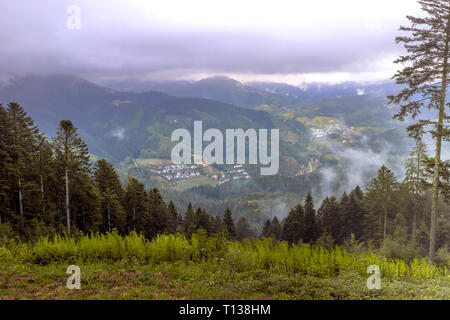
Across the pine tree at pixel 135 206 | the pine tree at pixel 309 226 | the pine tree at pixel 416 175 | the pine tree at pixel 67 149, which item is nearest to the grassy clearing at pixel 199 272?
the pine tree at pixel 67 149

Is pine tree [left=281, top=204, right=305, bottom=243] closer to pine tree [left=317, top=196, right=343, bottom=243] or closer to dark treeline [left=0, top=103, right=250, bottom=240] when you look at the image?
pine tree [left=317, top=196, right=343, bottom=243]

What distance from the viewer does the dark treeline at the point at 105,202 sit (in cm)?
2506

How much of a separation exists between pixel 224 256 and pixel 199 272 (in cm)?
134

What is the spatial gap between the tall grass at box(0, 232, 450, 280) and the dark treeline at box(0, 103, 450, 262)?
632 centimetres

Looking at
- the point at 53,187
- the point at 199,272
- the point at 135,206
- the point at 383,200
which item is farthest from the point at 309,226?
the point at 199,272

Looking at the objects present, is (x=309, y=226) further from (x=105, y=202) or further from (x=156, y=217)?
(x=105, y=202)

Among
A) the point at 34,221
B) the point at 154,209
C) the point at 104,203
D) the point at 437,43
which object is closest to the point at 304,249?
the point at 437,43

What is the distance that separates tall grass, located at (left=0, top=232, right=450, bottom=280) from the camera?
27.8 ft

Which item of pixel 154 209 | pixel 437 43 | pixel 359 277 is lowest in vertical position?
pixel 154 209

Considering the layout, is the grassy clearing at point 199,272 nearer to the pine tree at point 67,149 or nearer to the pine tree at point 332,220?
the pine tree at point 67,149
